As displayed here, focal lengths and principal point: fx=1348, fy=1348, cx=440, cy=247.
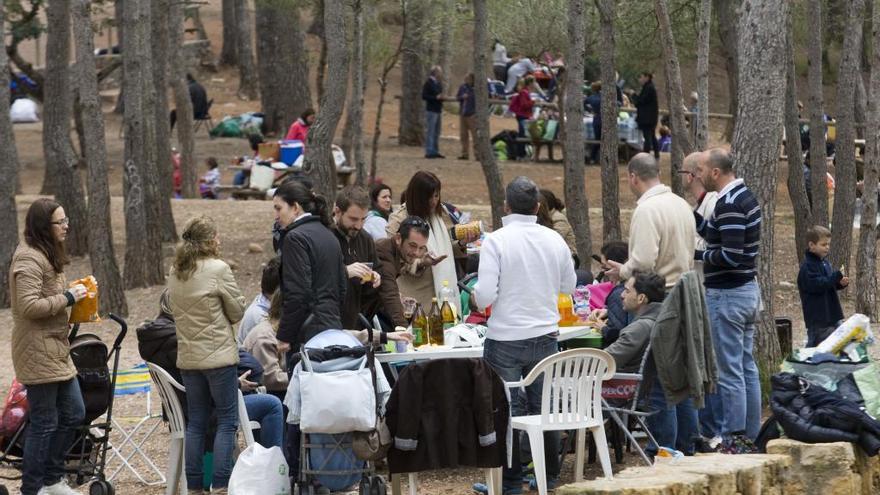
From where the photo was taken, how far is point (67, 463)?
8.21m

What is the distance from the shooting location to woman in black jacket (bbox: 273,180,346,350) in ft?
24.7

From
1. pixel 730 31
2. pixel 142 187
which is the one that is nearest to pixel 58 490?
pixel 142 187

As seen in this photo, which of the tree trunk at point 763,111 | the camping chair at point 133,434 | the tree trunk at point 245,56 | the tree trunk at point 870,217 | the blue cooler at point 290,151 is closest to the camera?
the camping chair at point 133,434

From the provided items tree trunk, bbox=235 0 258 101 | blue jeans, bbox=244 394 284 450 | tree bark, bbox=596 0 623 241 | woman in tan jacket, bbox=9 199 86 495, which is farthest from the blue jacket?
tree trunk, bbox=235 0 258 101

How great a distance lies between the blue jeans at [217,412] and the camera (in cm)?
746

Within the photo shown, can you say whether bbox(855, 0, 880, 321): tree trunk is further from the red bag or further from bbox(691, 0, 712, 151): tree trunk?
the red bag

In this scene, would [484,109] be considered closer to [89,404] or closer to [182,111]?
[182,111]

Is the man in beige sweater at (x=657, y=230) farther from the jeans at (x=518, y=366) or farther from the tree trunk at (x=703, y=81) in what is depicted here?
the tree trunk at (x=703, y=81)

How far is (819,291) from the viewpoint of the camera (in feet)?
36.6

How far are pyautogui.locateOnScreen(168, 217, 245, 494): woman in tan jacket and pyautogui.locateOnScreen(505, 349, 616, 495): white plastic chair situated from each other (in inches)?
61.4

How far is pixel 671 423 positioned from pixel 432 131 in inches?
731

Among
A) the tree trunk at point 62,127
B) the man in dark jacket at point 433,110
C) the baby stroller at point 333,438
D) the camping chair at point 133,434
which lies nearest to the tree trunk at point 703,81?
the camping chair at point 133,434

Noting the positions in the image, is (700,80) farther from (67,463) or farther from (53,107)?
(53,107)

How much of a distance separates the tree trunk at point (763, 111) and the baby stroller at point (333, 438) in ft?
13.0
